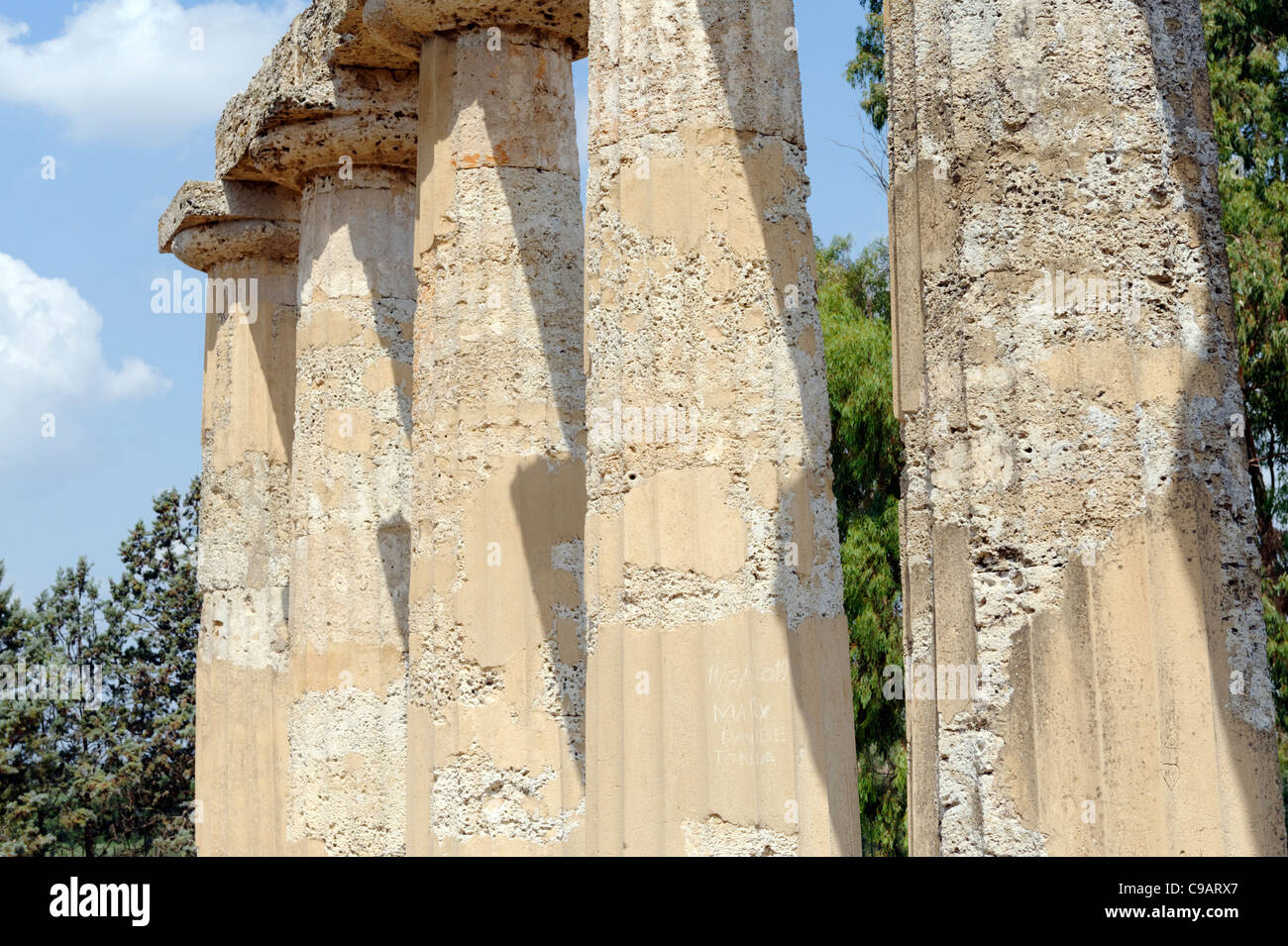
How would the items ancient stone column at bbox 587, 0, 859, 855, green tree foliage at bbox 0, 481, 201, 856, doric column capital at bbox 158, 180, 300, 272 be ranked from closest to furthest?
ancient stone column at bbox 587, 0, 859, 855 → doric column capital at bbox 158, 180, 300, 272 → green tree foliage at bbox 0, 481, 201, 856

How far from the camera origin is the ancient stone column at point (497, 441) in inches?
404

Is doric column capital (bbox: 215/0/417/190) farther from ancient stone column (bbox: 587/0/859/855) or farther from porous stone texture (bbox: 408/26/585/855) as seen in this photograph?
ancient stone column (bbox: 587/0/859/855)

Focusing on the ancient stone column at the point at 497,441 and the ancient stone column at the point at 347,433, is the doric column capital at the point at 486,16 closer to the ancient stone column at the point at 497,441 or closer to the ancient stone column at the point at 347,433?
the ancient stone column at the point at 497,441

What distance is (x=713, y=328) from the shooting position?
8.02 m

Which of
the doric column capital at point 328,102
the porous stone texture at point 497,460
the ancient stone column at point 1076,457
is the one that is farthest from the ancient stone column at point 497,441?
the ancient stone column at point 1076,457

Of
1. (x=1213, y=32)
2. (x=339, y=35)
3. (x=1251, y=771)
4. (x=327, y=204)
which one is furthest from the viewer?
(x=1213, y=32)

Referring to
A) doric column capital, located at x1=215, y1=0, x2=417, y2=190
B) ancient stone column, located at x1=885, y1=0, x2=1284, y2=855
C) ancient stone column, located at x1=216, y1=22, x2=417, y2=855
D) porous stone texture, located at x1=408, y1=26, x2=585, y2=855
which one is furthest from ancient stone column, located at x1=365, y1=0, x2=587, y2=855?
ancient stone column, located at x1=885, y1=0, x2=1284, y2=855

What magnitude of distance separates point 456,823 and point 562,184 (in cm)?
459

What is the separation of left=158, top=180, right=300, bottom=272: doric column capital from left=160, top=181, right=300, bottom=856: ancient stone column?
0.05 ft

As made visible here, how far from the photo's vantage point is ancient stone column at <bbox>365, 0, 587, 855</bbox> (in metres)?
10.3

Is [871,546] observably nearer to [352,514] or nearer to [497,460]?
[352,514]

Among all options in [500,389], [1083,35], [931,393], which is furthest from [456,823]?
[1083,35]

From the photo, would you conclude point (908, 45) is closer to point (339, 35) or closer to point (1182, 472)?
point (1182, 472)

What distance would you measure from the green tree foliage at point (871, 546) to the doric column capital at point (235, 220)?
7940 millimetres
